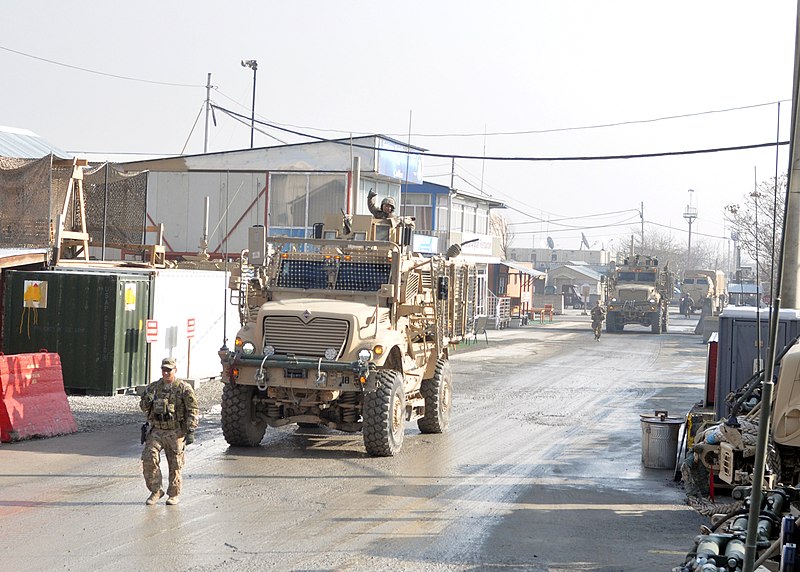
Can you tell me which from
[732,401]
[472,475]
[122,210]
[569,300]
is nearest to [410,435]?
[472,475]

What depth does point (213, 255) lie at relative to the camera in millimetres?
37625

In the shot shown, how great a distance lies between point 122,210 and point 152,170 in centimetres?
1350

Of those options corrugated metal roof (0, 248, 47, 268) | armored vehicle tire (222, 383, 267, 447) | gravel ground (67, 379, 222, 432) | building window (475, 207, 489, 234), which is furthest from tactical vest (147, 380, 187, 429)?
building window (475, 207, 489, 234)

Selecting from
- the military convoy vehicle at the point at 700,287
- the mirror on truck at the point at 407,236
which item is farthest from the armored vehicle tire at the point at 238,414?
the military convoy vehicle at the point at 700,287

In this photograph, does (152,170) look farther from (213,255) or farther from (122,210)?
(122,210)

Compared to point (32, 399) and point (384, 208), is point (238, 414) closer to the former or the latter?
point (32, 399)

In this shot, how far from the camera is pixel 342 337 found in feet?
44.9

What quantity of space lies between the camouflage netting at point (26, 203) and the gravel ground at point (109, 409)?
3.58m

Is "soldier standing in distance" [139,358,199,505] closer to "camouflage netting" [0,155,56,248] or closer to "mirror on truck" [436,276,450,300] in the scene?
"mirror on truck" [436,276,450,300]

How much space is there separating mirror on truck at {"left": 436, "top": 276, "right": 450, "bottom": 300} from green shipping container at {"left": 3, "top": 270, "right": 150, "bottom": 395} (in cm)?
644

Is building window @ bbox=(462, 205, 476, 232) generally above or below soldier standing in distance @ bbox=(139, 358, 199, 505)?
above

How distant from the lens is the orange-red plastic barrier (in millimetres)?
13922

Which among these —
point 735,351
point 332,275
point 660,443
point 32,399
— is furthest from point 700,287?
point 32,399

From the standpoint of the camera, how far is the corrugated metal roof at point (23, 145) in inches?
1272
